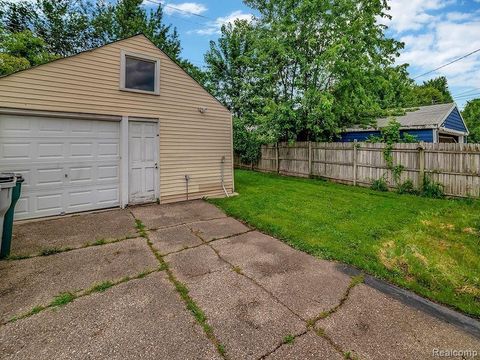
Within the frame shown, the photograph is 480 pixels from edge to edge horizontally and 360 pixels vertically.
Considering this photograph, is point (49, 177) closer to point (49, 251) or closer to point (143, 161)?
point (143, 161)

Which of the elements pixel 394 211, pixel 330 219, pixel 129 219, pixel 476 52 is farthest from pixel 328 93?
pixel 129 219

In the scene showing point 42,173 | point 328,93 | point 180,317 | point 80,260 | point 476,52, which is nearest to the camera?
point 180,317

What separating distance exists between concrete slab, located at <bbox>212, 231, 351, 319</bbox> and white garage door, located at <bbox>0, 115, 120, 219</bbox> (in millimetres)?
3724

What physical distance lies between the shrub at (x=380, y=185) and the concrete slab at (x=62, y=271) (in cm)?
802

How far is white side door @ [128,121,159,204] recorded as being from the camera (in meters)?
6.51

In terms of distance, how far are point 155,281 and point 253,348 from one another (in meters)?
1.55

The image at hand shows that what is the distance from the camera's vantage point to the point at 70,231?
4773 mm

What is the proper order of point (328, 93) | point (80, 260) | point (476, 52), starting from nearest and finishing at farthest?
point (80, 260) < point (328, 93) < point (476, 52)

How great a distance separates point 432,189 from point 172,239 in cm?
776

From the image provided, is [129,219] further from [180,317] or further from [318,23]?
[318,23]

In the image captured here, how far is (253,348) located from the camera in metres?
2.02

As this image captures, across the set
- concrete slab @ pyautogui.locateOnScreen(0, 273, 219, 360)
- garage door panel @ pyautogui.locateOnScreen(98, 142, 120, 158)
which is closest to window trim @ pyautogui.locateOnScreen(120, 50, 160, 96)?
garage door panel @ pyautogui.locateOnScreen(98, 142, 120, 158)

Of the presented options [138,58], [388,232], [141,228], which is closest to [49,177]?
[141,228]

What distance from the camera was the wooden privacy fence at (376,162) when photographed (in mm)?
6969
